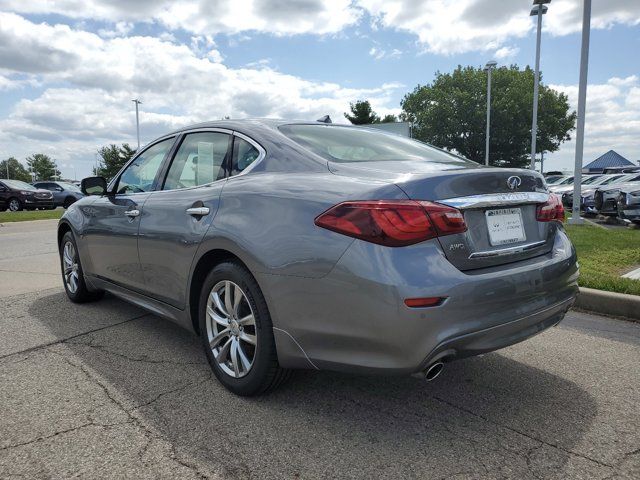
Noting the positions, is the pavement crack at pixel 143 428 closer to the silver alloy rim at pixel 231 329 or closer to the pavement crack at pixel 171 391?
the pavement crack at pixel 171 391

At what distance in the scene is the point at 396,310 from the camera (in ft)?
7.20

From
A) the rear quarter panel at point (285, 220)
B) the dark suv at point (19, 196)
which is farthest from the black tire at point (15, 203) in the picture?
the rear quarter panel at point (285, 220)

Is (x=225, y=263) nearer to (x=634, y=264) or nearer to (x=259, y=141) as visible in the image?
(x=259, y=141)

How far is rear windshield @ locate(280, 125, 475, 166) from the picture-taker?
296 cm

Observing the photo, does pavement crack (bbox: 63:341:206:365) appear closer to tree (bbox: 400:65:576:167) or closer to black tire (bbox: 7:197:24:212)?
black tire (bbox: 7:197:24:212)

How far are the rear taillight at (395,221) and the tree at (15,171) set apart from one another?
119 m

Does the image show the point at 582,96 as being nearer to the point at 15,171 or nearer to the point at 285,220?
the point at 285,220

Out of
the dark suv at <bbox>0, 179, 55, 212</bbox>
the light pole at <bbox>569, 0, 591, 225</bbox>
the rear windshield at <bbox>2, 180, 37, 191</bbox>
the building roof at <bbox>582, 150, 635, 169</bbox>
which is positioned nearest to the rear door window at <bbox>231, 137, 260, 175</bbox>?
the light pole at <bbox>569, 0, 591, 225</bbox>

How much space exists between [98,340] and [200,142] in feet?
5.58

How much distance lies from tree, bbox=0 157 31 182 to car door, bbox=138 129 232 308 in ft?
384

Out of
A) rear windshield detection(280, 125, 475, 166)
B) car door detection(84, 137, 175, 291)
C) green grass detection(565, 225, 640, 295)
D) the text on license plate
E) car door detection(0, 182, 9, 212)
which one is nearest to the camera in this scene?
the text on license plate

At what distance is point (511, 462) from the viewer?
7.32 ft

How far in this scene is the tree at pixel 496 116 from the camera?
178 feet

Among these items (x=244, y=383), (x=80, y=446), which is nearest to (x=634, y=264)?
(x=244, y=383)
